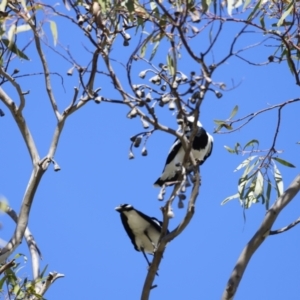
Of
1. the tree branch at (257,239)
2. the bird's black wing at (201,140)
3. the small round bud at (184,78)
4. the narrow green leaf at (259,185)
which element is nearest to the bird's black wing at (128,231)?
the bird's black wing at (201,140)

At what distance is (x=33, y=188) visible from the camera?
3078 millimetres

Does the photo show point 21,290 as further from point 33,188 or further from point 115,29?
point 115,29

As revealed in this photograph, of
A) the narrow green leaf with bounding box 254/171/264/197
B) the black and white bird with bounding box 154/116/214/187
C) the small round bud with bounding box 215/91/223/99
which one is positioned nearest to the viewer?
the small round bud with bounding box 215/91/223/99

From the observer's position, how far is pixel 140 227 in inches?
178

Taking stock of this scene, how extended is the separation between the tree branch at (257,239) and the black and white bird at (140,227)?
1577 mm

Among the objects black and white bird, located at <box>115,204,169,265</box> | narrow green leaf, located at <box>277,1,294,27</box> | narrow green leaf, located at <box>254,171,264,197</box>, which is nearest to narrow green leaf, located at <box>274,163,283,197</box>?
narrow green leaf, located at <box>254,171,264,197</box>

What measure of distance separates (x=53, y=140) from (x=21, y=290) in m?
0.64

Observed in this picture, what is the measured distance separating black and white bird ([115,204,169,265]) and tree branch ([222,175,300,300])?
158 cm

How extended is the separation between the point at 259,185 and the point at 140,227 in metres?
1.25

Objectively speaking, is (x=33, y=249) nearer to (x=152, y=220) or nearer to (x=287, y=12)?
(x=152, y=220)

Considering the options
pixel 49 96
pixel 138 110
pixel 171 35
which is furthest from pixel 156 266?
pixel 49 96

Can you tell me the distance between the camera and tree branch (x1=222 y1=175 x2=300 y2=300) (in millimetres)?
2682

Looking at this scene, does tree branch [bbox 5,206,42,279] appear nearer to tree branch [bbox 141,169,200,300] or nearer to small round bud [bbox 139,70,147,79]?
tree branch [bbox 141,169,200,300]

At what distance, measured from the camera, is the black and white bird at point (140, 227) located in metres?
4.43
